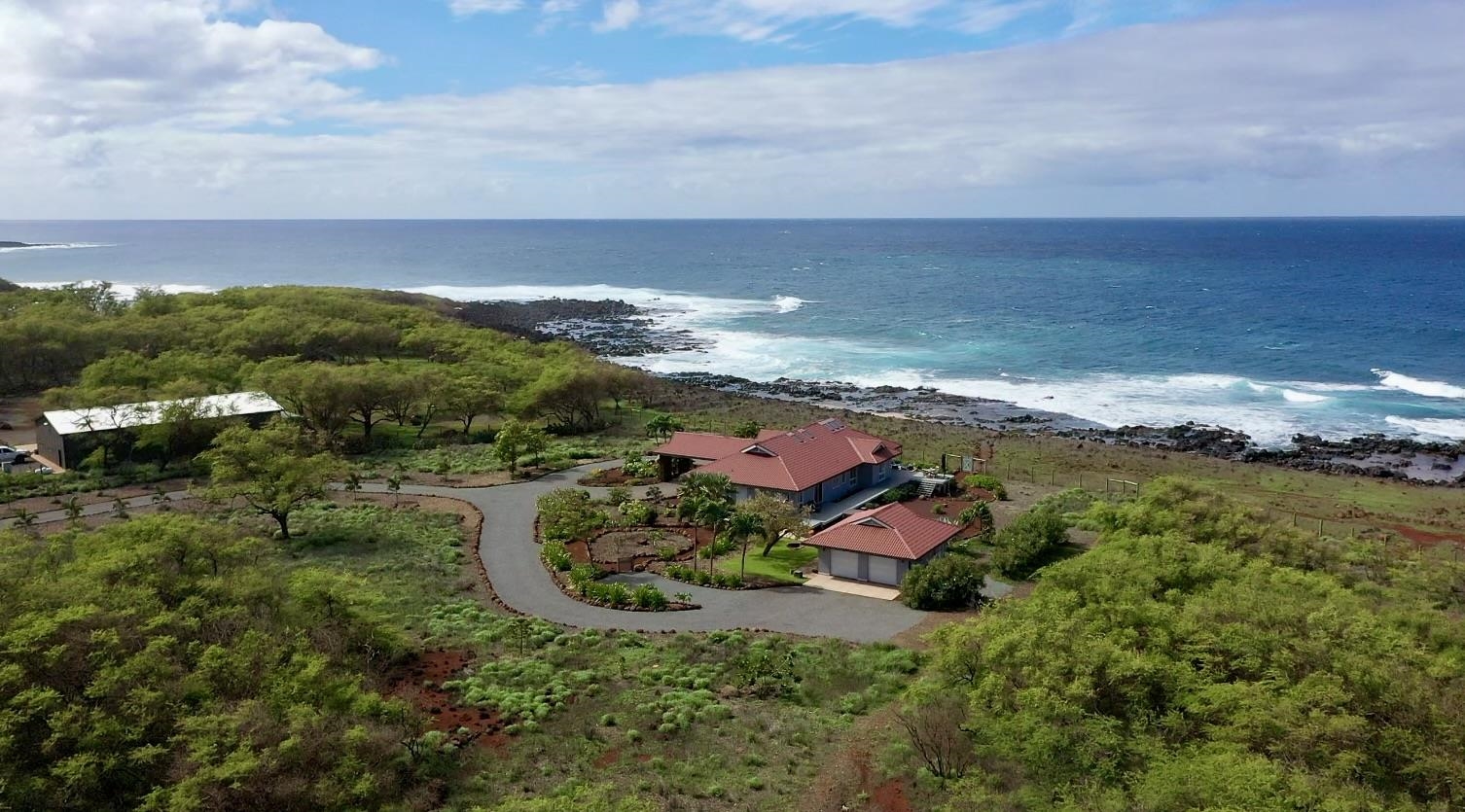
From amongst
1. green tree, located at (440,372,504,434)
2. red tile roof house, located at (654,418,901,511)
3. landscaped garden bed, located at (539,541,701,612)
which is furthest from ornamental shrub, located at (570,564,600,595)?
green tree, located at (440,372,504,434)

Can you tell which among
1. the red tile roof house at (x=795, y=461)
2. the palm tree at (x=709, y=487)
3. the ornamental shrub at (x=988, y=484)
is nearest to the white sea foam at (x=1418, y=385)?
the ornamental shrub at (x=988, y=484)

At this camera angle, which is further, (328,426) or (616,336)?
(616,336)

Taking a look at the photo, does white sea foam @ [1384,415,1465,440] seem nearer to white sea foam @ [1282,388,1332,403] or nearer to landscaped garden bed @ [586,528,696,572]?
white sea foam @ [1282,388,1332,403]

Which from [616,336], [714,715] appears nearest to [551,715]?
[714,715]

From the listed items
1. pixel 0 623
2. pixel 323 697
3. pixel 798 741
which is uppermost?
pixel 0 623

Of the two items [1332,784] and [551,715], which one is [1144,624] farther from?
[551,715]

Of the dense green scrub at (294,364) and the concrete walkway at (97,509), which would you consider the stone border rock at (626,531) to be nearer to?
the concrete walkway at (97,509)
